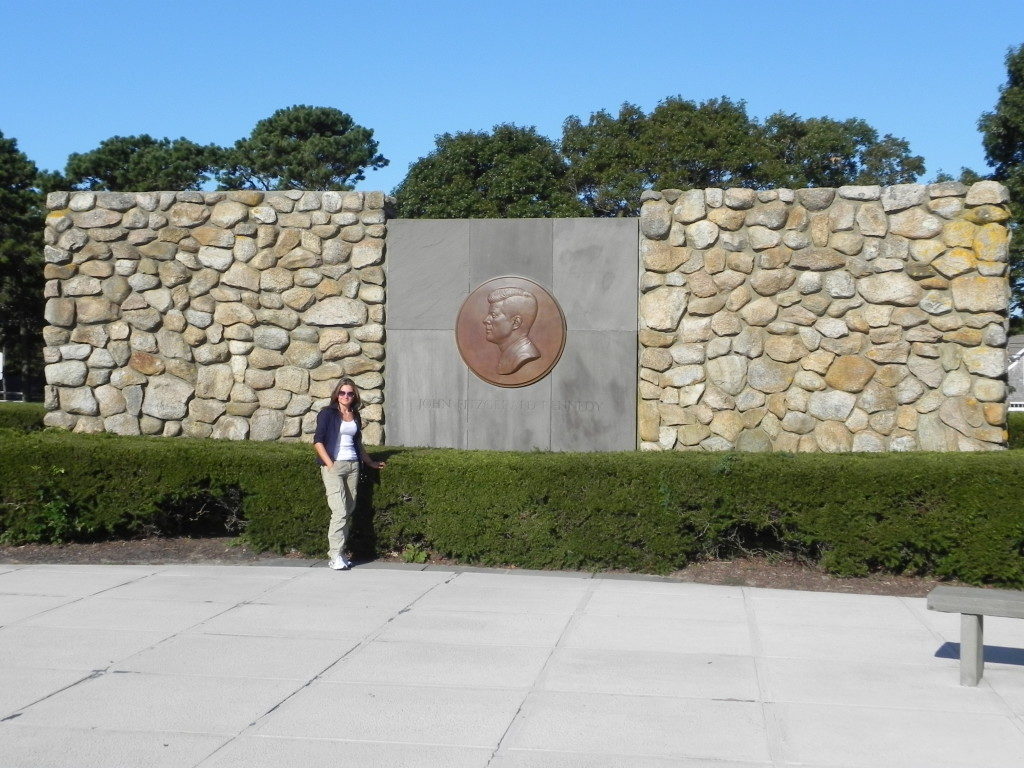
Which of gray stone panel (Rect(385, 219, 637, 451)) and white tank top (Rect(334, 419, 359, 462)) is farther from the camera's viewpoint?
gray stone panel (Rect(385, 219, 637, 451))

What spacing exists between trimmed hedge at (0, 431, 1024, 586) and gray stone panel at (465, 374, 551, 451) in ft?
4.15

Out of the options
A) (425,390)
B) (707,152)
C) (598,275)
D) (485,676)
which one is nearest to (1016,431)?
(598,275)

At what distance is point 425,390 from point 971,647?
6236mm

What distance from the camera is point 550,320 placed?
1030 centimetres

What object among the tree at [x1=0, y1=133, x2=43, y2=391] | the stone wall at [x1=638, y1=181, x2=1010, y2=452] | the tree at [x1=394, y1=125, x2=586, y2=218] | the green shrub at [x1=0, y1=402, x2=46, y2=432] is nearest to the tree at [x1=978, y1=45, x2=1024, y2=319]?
the tree at [x1=394, y1=125, x2=586, y2=218]

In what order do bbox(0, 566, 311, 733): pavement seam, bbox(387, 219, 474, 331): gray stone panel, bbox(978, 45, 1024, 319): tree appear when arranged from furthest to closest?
bbox(978, 45, 1024, 319): tree, bbox(387, 219, 474, 331): gray stone panel, bbox(0, 566, 311, 733): pavement seam

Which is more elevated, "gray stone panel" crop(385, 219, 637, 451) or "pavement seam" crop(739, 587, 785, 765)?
"gray stone panel" crop(385, 219, 637, 451)

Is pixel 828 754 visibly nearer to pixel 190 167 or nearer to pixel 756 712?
pixel 756 712

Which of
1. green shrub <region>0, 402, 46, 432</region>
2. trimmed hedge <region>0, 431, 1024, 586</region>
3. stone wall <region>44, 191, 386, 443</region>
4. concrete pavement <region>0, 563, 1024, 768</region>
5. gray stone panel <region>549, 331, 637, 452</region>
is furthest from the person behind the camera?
green shrub <region>0, 402, 46, 432</region>

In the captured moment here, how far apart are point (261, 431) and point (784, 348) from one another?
5.19m

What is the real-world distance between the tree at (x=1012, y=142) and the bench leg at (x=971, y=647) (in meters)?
22.4

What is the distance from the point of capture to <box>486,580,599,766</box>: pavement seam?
175 inches

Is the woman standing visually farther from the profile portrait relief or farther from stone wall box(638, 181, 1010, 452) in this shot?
stone wall box(638, 181, 1010, 452)

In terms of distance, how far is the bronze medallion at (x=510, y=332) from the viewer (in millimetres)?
10297
